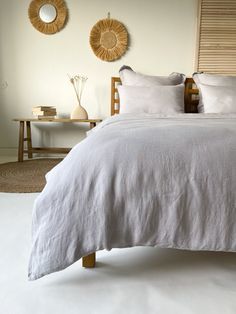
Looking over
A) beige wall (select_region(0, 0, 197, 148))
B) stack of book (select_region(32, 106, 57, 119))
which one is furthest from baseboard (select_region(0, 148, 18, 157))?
stack of book (select_region(32, 106, 57, 119))

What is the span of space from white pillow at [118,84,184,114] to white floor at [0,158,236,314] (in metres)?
1.50

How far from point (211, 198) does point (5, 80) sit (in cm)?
325

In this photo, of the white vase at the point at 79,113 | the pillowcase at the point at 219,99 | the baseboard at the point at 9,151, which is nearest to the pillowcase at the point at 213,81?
the pillowcase at the point at 219,99

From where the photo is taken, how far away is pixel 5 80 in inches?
140

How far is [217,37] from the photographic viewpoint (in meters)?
3.34

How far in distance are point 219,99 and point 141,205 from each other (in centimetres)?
179

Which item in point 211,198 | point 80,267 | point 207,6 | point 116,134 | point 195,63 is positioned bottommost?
point 80,267

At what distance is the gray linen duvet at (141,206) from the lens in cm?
99

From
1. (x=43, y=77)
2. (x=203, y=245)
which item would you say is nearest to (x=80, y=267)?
(x=203, y=245)

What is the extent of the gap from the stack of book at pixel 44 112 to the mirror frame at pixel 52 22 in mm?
921

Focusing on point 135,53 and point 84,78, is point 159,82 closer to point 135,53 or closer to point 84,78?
point 135,53

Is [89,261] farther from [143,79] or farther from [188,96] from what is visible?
[188,96]

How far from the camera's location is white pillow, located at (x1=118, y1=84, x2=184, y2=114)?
8.54ft

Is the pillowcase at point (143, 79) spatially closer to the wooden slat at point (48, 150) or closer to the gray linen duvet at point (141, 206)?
the wooden slat at point (48, 150)
